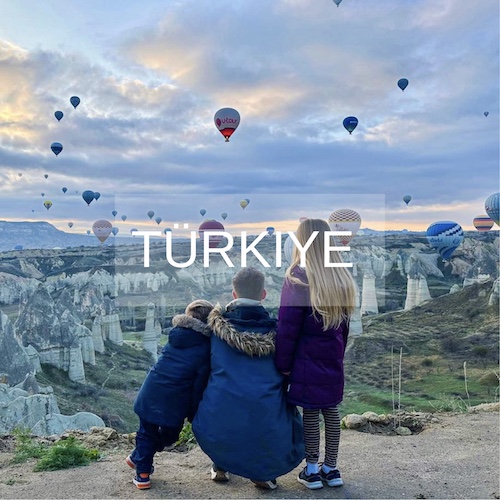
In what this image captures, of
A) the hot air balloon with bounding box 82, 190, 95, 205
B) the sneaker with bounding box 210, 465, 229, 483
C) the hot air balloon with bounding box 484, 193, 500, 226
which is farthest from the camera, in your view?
the hot air balloon with bounding box 82, 190, 95, 205

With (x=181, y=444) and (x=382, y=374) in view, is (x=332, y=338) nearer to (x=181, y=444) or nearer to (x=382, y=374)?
(x=181, y=444)

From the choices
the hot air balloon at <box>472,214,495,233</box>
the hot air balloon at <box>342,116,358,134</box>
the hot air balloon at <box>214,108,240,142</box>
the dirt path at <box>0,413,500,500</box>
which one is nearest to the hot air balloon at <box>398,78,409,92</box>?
the hot air balloon at <box>342,116,358,134</box>

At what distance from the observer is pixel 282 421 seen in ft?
8.54

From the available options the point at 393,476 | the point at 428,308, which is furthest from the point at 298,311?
the point at 428,308

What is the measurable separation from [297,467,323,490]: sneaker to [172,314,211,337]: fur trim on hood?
0.90 meters

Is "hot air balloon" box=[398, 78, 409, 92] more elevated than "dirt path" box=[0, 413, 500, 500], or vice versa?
"hot air balloon" box=[398, 78, 409, 92]

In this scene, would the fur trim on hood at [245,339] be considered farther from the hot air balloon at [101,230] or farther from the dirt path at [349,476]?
the hot air balloon at [101,230]

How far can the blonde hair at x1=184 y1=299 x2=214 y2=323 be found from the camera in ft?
8.95

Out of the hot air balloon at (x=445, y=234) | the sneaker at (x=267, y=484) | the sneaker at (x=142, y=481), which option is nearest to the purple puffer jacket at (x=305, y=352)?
the sneaker at (x=267, y=484)

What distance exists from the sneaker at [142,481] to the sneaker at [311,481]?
31.4 inches

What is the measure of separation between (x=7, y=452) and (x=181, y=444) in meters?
1.16

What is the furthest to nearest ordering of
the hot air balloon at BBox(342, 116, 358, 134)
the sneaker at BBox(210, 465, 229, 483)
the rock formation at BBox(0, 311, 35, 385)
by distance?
the hot air balloon at BBox(342, 116, 358, 134) → the rock formation at BBox(0, 311, 35, 385) → the sneaker at BBox(210, 465, 229, 483)

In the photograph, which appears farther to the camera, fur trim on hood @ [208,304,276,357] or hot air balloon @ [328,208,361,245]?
hot air balloon @ [328,208,361,245]

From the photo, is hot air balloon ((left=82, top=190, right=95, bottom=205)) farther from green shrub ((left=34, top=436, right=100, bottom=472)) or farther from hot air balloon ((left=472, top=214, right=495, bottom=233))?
green shrub ((left=34, top=436, right=100, bottom=472))
